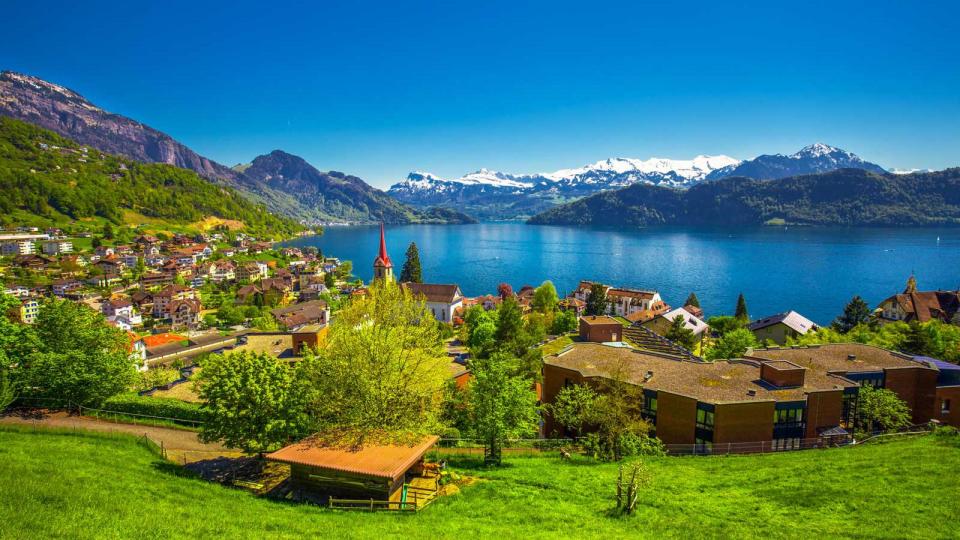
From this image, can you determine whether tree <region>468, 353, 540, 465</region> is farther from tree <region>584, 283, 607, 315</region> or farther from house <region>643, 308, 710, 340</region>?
tree <region>584, 283, 607, 315</region>

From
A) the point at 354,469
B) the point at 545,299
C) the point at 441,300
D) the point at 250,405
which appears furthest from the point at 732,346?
the point at 441,300

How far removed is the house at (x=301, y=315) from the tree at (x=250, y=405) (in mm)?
64089

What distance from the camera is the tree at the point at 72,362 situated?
87.5 ft

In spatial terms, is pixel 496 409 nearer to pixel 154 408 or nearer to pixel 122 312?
pixel 154 408

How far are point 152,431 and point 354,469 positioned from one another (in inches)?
621

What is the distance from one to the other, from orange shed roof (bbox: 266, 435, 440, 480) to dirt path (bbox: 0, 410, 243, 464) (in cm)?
609

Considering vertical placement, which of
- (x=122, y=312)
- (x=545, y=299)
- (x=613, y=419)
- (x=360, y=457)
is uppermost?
(x=360, y=457)

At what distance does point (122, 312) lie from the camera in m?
93.9

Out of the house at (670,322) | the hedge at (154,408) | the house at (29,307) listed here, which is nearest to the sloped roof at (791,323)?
the house at (670,322)

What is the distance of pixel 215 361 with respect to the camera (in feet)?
72.1

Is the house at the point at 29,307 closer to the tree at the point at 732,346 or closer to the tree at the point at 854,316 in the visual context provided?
the tree at the point at 732,346

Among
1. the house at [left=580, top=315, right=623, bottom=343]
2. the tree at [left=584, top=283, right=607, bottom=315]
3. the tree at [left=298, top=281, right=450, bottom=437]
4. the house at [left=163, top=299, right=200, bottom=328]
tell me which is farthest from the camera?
the house at [left=163, top=299, right=200, bottom=328]

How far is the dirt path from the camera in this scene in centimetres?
2348

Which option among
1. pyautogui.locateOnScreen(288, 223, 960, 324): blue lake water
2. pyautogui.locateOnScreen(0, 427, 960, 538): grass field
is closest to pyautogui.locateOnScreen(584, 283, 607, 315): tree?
pyautogui.locateOnScreen(288, 223, 960, 324): blue lake water
